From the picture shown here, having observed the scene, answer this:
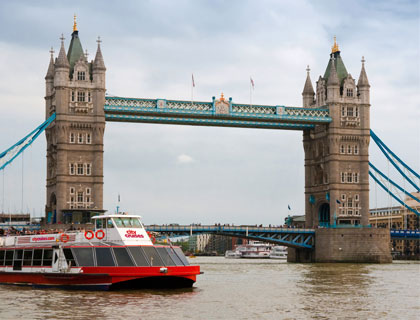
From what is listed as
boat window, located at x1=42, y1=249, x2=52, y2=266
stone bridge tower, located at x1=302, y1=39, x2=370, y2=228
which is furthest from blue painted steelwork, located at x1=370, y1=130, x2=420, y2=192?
boat window, located at x1=42, y1=249, x2=52, y2=266

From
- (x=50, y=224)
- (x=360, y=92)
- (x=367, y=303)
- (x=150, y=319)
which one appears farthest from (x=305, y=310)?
(x=360, y=92)

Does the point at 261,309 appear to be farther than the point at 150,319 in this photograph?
Yes

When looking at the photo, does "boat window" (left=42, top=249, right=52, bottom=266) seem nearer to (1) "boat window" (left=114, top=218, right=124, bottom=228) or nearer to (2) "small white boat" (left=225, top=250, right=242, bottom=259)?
(1) "boat window" (left=114, top=218, right=124, bottom=228)

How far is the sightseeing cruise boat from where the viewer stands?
45.7m

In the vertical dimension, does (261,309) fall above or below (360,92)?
below

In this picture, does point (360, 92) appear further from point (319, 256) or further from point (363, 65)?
point (319, 256)

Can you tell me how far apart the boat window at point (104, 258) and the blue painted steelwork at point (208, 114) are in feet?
174

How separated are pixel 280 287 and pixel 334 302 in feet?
36.0

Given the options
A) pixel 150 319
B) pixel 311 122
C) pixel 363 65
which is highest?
pixel 363 65

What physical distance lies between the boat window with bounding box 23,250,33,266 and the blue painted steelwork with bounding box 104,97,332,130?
1912 inches

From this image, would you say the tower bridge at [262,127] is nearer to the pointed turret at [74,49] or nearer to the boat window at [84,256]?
the pointed turret at [74,49]

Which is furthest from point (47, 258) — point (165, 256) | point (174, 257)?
point (174, 257)

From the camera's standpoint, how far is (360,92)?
4348 inches

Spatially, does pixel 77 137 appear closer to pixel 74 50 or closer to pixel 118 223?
pixel 74 50
